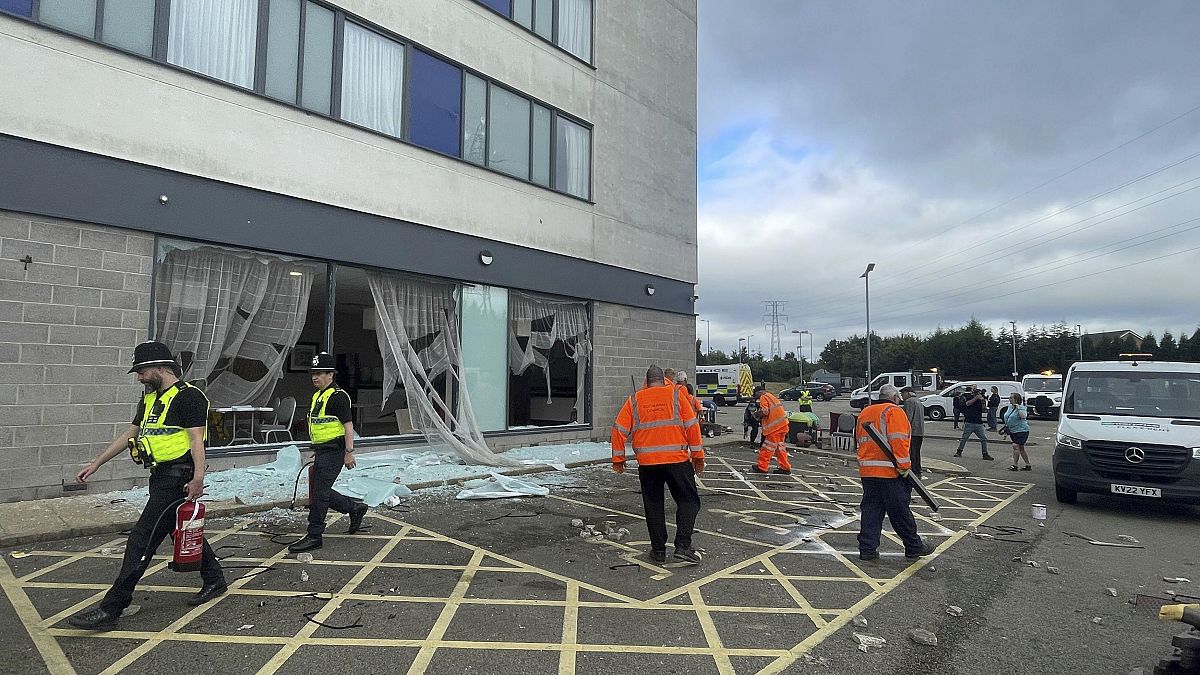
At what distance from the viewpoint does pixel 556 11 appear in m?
14.8

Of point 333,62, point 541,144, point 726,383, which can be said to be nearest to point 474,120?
point 541,144

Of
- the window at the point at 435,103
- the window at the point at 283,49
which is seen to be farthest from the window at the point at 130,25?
the window at the point at 435,103

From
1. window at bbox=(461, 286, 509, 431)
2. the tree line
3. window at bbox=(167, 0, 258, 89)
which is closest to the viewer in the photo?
window at bbox=(167, 0, 258, 89)

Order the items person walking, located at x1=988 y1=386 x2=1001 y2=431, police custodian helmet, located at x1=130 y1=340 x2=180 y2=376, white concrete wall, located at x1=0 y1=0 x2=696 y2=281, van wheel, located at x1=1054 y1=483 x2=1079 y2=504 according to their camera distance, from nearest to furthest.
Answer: police custodian helmet, located at x1=130 y1=340 x2=180 y2=376 < white concrete wall, located at x1=0 y1=0 x2=696 y2=281 < van wheel, located at x1=1054 y1=483 x2=1079 y2=504 < person walking, located at x1=988 y1=386 x2=1001 y2=431

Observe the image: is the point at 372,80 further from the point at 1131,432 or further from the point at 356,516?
the point at 1131,432

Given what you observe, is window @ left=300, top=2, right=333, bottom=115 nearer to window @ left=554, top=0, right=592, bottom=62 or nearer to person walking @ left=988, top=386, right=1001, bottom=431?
window @ left=554, top=0, right=592, bottom=62

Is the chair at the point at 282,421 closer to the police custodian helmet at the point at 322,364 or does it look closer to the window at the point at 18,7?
the police custodian helmet at the point at 322,364

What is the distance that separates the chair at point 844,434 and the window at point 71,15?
16.1 m

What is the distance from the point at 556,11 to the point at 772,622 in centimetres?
1391

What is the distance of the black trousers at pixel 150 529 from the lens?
4371 mm

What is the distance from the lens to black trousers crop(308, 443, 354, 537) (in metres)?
6.37

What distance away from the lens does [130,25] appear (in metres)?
8.52

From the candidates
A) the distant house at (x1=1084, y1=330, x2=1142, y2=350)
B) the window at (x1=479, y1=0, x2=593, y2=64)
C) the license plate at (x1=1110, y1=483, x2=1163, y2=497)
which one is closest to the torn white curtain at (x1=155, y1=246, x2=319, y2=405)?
the window at (x1=479, y1=0, x2=593, y2=64)

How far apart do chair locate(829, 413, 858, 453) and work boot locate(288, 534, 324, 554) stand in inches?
520
